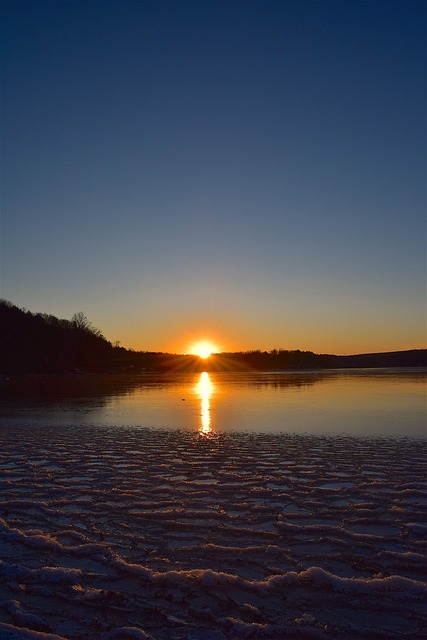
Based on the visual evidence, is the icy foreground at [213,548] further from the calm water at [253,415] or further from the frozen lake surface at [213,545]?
the calm water at [253,415]

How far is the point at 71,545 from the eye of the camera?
8039mm

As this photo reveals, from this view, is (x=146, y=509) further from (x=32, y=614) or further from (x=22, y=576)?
(x=32, y=614)

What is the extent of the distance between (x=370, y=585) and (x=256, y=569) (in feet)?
5.10

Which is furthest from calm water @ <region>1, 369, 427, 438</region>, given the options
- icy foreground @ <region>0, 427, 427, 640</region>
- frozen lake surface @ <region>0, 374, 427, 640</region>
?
icy foreground @ <region>0, 427, 427, 640</region>

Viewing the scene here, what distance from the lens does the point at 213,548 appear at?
7.90m

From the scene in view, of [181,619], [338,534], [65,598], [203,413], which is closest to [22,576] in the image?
[65,598]

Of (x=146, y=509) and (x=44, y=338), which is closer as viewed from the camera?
(x=146, y=509)

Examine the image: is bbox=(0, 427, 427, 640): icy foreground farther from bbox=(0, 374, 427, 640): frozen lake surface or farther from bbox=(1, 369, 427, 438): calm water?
Answer: bbox=(1, 369, 427, 438): calm water

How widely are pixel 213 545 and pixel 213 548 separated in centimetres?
12

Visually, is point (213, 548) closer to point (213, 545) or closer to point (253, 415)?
point (213, 545)

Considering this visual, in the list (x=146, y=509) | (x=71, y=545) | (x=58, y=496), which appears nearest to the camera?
(x=71, y=545)

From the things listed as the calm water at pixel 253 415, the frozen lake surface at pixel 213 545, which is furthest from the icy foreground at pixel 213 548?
the calm water at pixel 253 415

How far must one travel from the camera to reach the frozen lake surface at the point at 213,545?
18.9 ft

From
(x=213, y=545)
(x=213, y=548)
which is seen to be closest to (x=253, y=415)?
(x=213, y=545)
